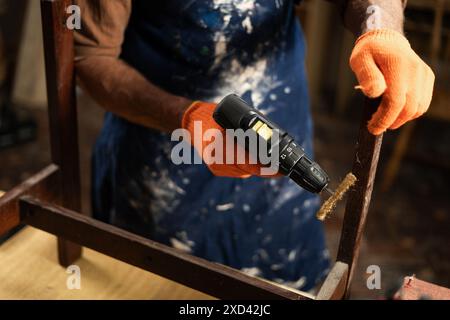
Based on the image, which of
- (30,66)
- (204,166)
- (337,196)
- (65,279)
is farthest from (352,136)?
A: (337,196)

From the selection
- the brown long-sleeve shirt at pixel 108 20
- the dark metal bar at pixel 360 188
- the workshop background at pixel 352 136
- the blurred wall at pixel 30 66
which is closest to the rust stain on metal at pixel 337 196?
the dark metal bar at pixel 360 188

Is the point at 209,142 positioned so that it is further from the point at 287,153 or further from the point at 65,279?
the point at 65,279

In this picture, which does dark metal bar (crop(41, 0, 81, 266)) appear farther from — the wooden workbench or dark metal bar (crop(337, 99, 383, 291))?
dark metal bar (crop(337, 99, 383, 291))

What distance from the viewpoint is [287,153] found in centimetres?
76

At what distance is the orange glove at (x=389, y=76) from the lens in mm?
701

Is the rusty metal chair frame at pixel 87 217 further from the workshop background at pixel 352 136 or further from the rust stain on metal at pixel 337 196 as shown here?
the workshop background at pixel 352 136

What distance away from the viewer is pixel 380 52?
0.71 meters

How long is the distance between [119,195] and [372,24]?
63 cm

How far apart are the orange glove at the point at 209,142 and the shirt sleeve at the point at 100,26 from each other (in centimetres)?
21

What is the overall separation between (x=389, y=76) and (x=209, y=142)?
0.26m

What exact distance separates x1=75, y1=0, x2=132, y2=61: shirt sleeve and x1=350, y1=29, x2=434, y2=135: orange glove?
1.38ft

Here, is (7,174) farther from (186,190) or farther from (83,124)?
(186,190)

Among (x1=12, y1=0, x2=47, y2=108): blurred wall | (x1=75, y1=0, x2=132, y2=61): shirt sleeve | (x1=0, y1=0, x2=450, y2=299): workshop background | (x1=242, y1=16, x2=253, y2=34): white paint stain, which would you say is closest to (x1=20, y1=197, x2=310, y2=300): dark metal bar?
(x1=75, y1=0, x2=132, y2=61): shirt sleeve

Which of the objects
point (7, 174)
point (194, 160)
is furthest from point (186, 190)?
point (7, 174)
